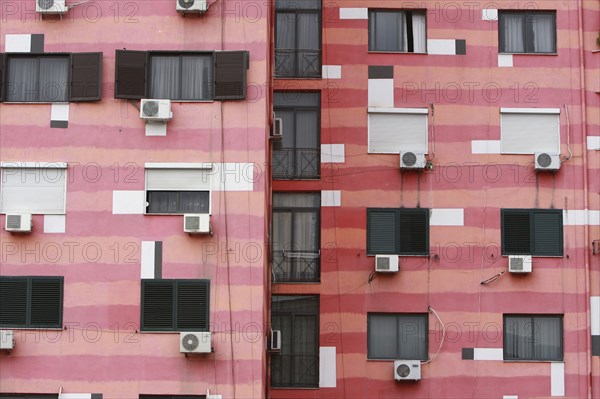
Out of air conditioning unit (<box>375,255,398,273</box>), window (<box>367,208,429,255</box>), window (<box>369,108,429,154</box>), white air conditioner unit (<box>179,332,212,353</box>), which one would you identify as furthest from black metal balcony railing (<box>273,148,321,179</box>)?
white air conditioner unit (<box>179,332,212,353</box>)

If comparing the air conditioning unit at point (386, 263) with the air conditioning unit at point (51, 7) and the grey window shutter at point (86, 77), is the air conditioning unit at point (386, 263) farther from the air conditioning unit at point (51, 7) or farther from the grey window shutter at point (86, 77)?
the air conditioning unit at point (51, 7)

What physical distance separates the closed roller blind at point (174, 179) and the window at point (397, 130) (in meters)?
5.88

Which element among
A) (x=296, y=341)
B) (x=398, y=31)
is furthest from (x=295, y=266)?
(x=398, y=31)

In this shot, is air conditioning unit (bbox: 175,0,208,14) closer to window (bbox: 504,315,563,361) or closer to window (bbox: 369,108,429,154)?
window (bbox: 369,108,429,154)

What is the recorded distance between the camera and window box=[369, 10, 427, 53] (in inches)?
1162

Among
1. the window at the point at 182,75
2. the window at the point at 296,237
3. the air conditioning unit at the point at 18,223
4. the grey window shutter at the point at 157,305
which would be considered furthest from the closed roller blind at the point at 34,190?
the window at the point at 296,237

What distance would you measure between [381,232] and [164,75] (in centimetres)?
708

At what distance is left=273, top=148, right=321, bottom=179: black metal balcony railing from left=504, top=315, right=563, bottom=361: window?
6.13m

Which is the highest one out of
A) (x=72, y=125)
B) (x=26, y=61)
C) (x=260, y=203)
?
(x=26, y=61)

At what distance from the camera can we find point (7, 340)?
78.1 feet

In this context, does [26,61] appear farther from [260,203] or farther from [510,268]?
[510,268]

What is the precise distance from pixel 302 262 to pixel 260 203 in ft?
14.9

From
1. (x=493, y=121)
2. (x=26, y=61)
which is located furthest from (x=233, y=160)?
(x=493, y=121)

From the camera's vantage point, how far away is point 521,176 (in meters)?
28.6
